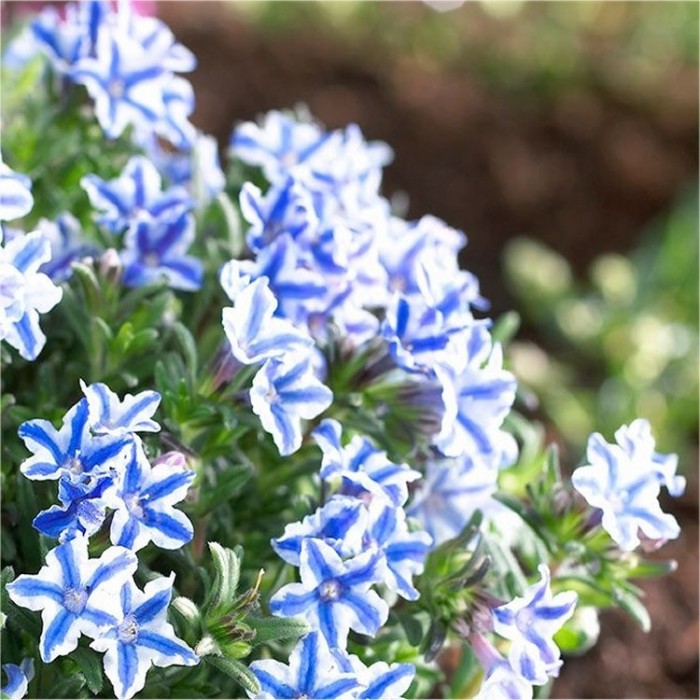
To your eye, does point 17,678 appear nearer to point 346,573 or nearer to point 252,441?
point 346,573

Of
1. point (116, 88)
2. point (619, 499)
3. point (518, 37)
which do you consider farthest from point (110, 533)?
point (518, 37)

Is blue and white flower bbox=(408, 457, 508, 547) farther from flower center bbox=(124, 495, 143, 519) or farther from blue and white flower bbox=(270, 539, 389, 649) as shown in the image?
flower center bbox=(124, 495, 143, 519)

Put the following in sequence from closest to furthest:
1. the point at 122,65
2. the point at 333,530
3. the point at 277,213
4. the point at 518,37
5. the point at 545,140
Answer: the point at 333,530 → the point at 277,213 → the point at 122,65 → the point at 545,140 → the point at 518,37

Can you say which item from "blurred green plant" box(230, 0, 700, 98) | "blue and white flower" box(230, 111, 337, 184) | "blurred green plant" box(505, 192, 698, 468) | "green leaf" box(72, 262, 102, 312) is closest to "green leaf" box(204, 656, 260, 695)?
"green leaf" box(72, 262, 102, 312)

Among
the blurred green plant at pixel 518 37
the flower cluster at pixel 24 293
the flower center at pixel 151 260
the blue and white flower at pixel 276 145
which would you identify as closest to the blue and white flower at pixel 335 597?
the flower cluster at pixel 24 293

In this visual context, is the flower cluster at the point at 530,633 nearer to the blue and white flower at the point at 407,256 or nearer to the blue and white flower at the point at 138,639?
the blue and white flower at the point at 138,639

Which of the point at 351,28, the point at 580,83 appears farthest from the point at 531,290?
the point at 351,28
